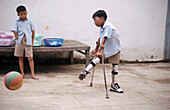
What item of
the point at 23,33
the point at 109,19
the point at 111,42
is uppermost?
the point at 109,19

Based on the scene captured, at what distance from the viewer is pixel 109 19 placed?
833 centimetres

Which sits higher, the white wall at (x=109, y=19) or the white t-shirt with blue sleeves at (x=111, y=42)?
the white wall at (x=109, y=19)

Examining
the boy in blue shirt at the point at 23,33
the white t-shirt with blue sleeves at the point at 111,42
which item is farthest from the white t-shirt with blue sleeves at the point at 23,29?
the white t-shirt with blue sleeves at the point at 111,42

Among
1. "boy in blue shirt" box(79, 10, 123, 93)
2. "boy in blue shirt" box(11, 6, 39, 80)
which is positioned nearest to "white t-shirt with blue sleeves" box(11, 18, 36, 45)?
"boy in blue shirt" box(11, 6, 39, 80)

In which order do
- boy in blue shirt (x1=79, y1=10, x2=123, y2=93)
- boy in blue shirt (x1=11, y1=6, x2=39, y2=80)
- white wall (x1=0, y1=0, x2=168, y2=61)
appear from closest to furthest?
boy in blue shirt (x1=79, y1=10, x2=123, y2=93) → boy in blue shirt (x1=11, y1=6, x2=39, y2=80) → white wall (x1=0, y1=0, x2=168, y2=61)

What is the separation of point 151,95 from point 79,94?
4.49ft

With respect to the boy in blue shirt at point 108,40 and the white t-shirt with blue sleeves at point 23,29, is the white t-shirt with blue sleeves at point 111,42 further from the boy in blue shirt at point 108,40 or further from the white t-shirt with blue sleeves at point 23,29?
the white t-shirt with blue sleeves at point 23,29

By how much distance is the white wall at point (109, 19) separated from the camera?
7.73m

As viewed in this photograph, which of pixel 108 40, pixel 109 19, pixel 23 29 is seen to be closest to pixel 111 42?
pixel 108 40

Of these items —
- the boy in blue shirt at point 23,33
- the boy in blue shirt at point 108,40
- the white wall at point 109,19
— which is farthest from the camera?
the white wall at point 109,19

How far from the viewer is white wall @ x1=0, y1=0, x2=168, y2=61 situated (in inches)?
305

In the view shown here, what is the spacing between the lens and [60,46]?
6.69 metres

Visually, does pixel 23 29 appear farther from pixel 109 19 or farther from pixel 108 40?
pixel 109 19

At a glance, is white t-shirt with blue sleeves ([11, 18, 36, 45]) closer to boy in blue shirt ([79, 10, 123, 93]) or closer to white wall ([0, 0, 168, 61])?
boy in blue shirt ([79, 10, 123, 93])
